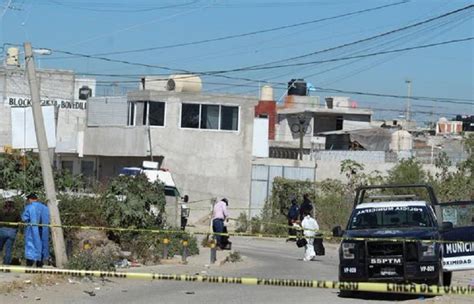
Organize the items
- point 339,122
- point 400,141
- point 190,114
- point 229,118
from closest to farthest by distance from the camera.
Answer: point 190,114, point 229,118, point 400,141, point 339,122

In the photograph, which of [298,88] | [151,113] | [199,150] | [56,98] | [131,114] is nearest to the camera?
[199,150]

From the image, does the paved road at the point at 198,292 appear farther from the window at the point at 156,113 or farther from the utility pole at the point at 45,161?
the window at the point at 156,113

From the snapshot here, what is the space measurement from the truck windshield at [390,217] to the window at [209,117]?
32451 mm

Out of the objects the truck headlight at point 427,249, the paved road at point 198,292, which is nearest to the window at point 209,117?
the paved road at point 198,292

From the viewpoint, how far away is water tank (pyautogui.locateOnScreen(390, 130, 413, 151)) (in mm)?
64500

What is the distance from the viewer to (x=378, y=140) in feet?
216

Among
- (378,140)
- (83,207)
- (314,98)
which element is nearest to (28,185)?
(83,207)

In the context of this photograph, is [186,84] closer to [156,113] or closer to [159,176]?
[156,113]

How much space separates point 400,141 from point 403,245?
49.3 m

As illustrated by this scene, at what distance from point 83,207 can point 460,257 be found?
10233 mm

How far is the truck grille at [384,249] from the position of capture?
16.2 metres

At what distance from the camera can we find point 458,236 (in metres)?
18.4

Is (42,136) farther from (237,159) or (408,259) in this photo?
(237,159)

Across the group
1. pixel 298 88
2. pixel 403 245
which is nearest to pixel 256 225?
pixel 403 245
